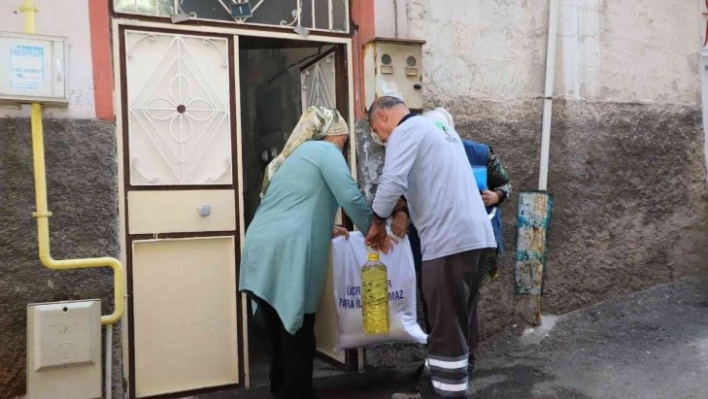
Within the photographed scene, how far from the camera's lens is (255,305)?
12.4 ft

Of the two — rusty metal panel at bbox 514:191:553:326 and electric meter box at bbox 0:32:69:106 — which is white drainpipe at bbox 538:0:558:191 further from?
electric meter box at bbox 0:32:69:106

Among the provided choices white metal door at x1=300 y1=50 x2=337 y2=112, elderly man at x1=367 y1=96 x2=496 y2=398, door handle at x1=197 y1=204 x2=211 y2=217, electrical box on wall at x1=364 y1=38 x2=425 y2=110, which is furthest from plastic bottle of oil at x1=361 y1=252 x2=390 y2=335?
white metal door at x1=300 y1=50 x2=337 y2=112

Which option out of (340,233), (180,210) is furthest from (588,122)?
(180,210)

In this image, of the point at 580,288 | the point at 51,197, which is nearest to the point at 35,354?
the point at 51,197

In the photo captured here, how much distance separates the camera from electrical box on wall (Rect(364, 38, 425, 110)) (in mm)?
4301

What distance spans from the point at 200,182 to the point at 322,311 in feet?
4.29

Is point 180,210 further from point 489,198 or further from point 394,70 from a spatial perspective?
point 489,198

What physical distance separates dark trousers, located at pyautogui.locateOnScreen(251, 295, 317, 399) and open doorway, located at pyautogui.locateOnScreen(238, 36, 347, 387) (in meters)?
0.35

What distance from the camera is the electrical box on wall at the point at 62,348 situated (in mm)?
3299

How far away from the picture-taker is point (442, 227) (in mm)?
3150

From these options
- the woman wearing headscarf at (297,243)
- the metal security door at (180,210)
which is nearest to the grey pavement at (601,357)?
the metal security door at (180,210)

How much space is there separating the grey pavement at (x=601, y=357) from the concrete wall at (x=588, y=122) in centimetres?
13

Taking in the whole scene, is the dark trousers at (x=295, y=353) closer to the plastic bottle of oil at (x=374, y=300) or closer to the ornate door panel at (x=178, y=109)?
the plastic bottle of oil at (x=374, y=300)

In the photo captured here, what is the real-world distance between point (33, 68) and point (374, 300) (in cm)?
217
